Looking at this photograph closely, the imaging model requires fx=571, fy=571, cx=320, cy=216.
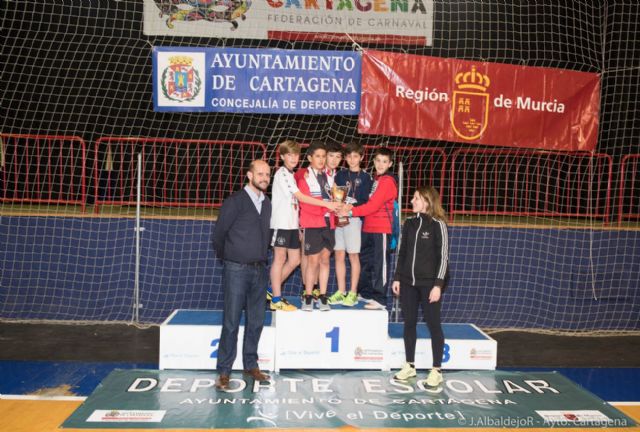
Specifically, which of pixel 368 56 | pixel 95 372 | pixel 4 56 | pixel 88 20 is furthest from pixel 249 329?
pixel 4 56

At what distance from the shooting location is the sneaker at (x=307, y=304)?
191 inches

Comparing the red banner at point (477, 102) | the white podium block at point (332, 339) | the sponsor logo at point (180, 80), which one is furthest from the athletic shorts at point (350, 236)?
the sponsor logo at point (180, 80)

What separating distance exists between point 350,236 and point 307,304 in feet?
2.46

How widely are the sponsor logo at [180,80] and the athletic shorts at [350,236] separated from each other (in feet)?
8.74

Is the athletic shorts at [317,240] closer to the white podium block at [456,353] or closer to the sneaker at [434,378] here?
the white podium block at [456,353]

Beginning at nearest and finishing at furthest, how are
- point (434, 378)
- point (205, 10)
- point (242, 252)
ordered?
point (242, 252) → point (434, 378) → point (205, 10)

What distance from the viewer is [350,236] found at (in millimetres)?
5211

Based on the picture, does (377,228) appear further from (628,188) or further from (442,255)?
(628,188)

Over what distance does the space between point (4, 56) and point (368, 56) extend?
19.7ft

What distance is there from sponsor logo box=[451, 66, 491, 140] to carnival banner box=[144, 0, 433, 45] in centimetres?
143

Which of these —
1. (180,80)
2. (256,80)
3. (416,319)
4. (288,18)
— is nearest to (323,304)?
(416,319)

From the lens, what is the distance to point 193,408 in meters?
3.96

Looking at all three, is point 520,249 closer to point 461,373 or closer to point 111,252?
point 461,373

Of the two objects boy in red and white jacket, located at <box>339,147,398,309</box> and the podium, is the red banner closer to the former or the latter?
boy in red and white jacket, located at <box>339,147,398,309</box>
